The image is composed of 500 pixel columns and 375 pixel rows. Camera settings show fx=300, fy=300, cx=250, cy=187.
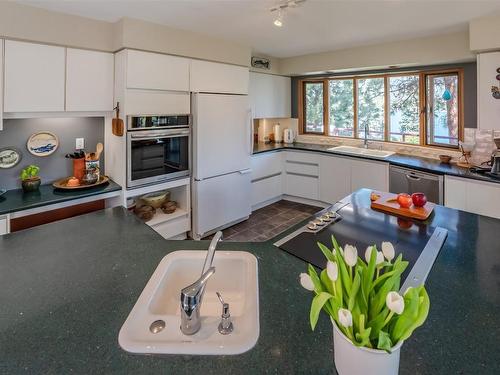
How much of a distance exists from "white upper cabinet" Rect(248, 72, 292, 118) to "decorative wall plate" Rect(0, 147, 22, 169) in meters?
2.85

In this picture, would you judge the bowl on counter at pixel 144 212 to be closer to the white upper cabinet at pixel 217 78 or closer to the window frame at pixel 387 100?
the white upper cabinet at pixel 217 78

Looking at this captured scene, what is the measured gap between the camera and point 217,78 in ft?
11.0

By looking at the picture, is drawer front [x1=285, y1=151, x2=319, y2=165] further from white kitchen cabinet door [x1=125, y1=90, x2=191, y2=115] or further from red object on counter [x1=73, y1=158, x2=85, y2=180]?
red object on counter [x1=73, y1=158, x2=85, y2=180]

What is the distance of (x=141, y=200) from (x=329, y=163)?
2.58 metres

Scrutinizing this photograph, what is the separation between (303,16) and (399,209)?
190cm

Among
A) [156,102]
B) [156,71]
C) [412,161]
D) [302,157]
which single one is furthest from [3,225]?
[412,161]

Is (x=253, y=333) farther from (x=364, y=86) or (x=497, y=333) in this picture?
(x=364, y=86)

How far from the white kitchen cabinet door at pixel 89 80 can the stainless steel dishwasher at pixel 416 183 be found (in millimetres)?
3171

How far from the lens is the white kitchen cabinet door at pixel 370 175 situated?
370 cm

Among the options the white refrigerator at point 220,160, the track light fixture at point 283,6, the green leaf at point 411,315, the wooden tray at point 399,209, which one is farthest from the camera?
the white refrigerator at point 220,160

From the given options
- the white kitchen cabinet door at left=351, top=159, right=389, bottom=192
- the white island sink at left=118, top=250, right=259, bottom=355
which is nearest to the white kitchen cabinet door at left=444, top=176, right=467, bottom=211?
the white kitchen cabinet door at left=351, top=159, right=389, bottom=192

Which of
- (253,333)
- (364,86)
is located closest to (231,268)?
(253,333)

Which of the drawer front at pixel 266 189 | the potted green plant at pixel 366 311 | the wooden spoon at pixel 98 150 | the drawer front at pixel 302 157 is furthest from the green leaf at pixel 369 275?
the drawer front at pixel 302 157

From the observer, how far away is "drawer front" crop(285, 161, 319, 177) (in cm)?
451
